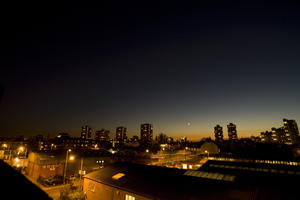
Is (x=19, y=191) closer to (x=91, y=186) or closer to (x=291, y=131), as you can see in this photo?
(x=91, y=186)

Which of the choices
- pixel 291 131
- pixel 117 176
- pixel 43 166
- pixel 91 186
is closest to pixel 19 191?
pixel 117 176

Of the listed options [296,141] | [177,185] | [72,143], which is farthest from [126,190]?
[296,141]

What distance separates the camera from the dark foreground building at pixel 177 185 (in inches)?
473

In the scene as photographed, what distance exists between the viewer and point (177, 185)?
1434 cm

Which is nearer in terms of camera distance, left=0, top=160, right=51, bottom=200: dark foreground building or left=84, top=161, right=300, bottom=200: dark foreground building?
left=0, top=160, right=51, bottom=200: dark foreground building

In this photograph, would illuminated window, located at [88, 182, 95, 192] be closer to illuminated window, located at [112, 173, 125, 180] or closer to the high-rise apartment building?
illuminated window, located at [112, 173, 125, 180]

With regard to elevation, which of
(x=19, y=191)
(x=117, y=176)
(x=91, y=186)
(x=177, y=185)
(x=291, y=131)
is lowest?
(x=91, y=186)

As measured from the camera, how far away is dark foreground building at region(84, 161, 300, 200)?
12023 millimetres

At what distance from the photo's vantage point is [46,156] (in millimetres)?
30266

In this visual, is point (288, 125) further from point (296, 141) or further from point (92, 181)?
point (92, 181)

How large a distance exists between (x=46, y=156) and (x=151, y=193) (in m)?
26.9

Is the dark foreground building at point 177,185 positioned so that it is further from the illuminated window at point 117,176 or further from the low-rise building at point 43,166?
the low-rise building at point 43,166

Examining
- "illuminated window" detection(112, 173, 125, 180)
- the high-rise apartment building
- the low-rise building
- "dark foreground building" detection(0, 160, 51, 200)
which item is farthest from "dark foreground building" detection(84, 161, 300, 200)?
the high-rise apartment building

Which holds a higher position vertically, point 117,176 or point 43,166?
point 117,176
